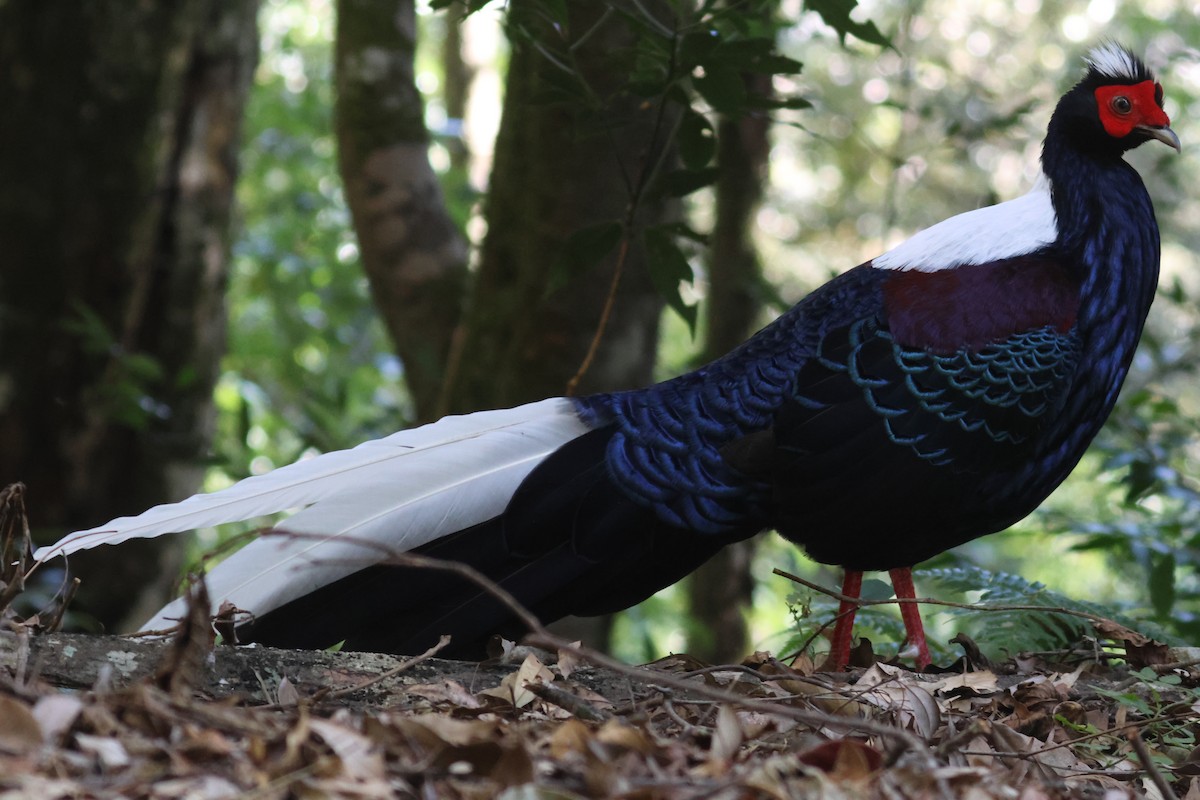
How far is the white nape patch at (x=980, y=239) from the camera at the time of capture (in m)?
3.38

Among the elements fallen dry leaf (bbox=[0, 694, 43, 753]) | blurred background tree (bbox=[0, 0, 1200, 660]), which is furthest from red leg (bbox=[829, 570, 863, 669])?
fallen dry leaf (bbox=[0, 694, 43, 753])

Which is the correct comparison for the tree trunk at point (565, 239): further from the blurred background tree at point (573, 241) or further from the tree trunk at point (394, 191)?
the tree trunk at point (394, 191)

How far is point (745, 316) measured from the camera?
6477 millimetres

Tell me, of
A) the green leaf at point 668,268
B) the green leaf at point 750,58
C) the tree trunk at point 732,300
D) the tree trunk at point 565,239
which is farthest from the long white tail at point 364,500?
the tree trunk at point 732,300

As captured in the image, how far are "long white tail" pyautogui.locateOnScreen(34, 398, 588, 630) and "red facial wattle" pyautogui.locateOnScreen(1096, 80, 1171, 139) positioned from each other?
203 centimetres

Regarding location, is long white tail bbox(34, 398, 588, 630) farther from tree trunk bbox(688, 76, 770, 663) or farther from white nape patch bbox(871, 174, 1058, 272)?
tree trunk bbox(688, 76, 770, 663)

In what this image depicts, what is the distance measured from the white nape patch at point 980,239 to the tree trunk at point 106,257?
10.4 feet

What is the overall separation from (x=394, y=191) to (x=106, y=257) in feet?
4.38

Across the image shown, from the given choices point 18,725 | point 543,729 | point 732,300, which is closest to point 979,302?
point 543,729

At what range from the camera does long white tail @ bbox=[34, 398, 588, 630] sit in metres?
2.68

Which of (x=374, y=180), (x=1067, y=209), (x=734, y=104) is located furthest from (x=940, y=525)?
(x=374, y=180)

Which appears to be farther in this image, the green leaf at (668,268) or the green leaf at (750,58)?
the green leaf at (668,268)

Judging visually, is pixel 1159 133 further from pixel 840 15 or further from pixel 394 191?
pixel 394 191

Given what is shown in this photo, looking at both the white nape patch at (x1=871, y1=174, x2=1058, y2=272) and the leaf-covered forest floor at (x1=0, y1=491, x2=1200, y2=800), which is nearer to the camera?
the leaf-covered forest floor at (x1=0, y1=491, x2=1200, y2=800)
